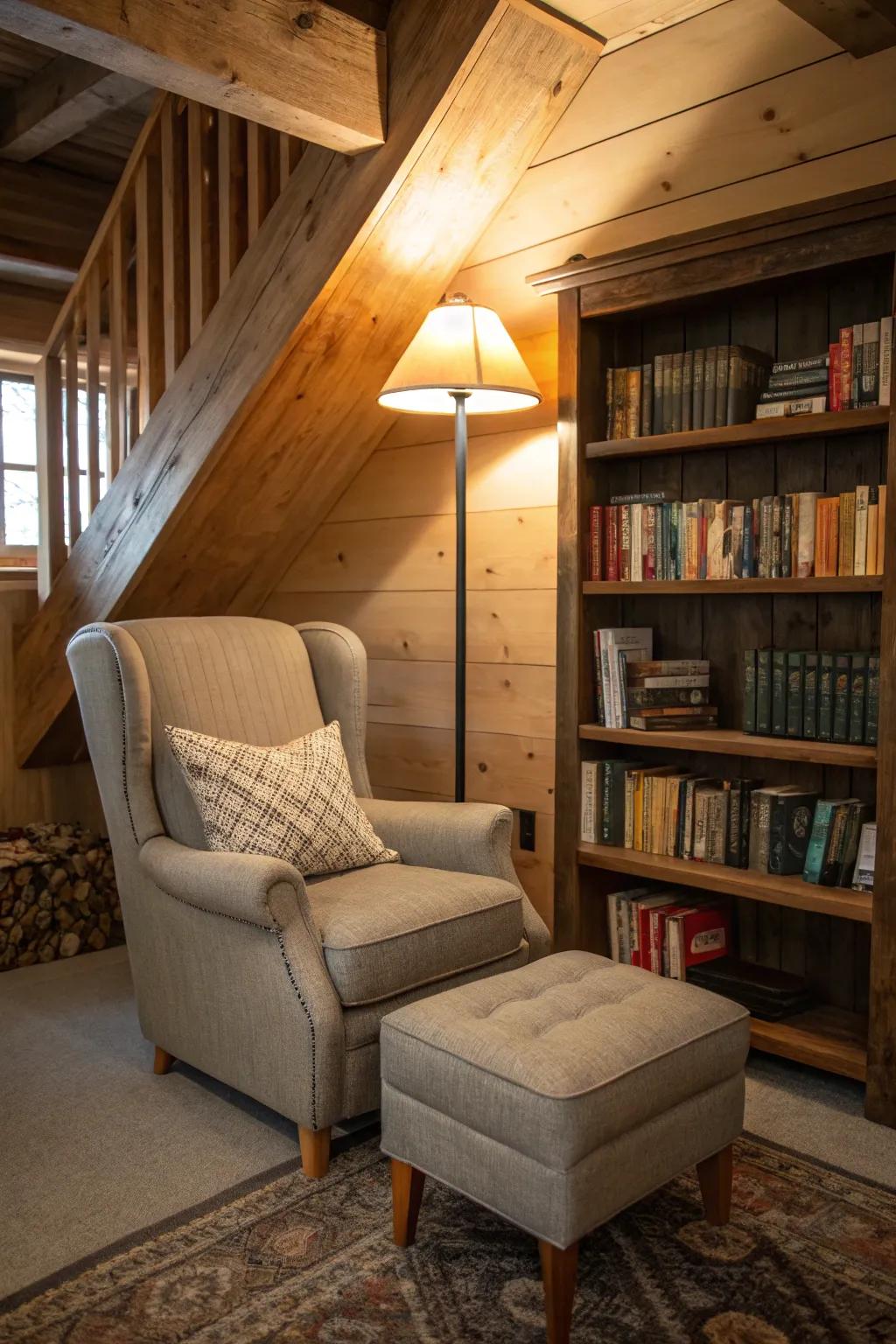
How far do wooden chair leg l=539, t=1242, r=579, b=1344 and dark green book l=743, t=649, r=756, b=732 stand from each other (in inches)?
51.3

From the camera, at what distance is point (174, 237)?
314 centimetres

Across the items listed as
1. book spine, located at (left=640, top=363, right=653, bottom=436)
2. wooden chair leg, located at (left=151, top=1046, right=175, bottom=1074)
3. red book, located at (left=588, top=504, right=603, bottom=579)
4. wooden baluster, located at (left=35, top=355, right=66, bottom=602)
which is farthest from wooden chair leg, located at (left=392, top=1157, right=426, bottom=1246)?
wooden baluster, located at (left=35, top=355, right=66, bottom=602)

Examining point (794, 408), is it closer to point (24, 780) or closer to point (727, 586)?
point (727, 586)

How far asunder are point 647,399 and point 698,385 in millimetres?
156

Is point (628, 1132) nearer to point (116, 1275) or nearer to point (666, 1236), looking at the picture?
point (666, 1236)

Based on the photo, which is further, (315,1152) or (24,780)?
(24,780)

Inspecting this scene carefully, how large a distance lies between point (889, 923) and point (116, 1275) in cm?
154

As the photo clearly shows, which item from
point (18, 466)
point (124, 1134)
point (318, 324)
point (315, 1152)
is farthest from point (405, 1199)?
point (18, 466)

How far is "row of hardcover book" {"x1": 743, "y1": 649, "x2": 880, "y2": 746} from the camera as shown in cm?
239

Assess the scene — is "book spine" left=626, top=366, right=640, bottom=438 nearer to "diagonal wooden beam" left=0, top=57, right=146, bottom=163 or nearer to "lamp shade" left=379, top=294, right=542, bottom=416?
"lamp shade" left=379, top=294, right=542, bottom=416

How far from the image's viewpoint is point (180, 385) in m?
3.09

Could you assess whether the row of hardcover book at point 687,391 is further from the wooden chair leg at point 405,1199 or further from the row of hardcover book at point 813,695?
the wooden chair leg at point 405,1199

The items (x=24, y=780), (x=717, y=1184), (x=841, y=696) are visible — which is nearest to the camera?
(x=717, y=1184)

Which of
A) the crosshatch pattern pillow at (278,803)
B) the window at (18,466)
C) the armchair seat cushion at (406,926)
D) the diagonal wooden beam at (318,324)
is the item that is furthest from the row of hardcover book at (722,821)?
the window at (18,466)
